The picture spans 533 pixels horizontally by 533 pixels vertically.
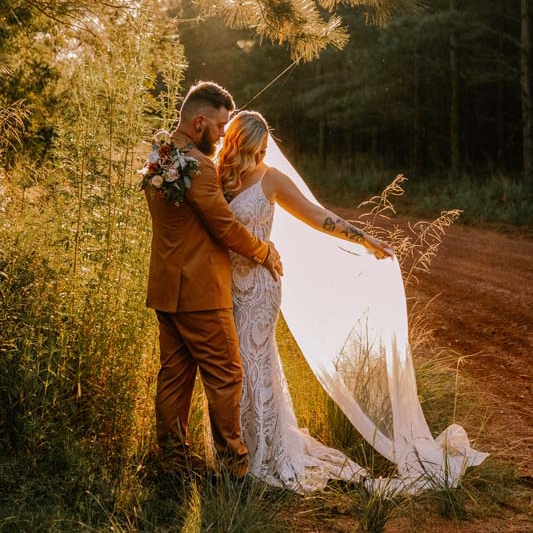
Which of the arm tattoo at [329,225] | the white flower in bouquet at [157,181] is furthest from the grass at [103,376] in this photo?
the arm tattoo at [329,225]

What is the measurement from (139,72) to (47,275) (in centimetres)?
135

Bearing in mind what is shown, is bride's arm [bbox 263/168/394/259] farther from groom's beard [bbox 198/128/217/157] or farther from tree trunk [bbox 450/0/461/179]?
tree trunk [bbox 450/0/461/179]

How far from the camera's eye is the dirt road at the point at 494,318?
5.69 meters

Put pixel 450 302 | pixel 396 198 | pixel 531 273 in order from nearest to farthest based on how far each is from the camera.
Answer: pixel 450 302
pixel 531 273
pixel 396 198

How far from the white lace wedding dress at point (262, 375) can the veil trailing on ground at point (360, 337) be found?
1.22ft

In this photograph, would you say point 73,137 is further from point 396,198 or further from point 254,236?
point 396,198

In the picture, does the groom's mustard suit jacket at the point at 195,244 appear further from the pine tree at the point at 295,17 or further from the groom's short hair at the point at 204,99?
the pine tree at the point at 295,17

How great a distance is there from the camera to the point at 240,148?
411cm

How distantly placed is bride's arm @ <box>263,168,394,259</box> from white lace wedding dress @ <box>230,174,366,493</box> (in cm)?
8

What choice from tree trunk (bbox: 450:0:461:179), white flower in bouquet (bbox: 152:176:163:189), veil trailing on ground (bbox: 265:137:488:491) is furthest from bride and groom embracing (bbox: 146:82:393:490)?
tree trunk (bbox: 450:0:461:179)

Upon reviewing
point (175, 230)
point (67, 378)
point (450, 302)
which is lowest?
point (450, 302)

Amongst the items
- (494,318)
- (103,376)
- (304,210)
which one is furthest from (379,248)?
(494,318)

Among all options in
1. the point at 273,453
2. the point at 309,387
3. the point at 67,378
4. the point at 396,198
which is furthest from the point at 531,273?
the point at 396,198

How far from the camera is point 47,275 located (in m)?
4.51
